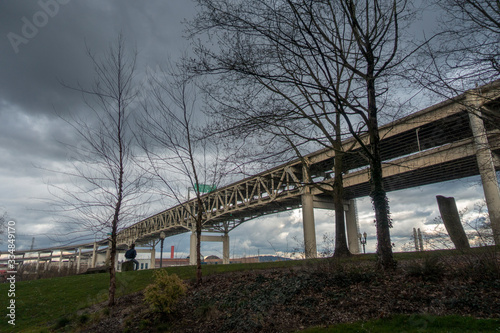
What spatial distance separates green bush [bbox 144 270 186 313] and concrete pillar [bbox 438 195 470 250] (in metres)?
7.07

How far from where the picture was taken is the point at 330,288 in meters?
6.70

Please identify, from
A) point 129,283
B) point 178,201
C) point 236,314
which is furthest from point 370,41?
point 129,283

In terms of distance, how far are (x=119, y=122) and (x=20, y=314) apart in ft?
24.4

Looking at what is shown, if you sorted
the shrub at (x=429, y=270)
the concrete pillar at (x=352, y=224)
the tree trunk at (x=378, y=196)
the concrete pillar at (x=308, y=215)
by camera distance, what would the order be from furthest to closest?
the concrete pillar at (x=352, y=224) → the concrete pillar at (x=308, y=215) → the tree trunk at (x=378, y=196) → the shrub at (x=429, y=270)

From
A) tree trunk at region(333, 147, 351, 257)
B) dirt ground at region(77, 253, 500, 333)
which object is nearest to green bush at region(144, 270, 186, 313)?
dirt ground at region(77, 253, 500, 333)

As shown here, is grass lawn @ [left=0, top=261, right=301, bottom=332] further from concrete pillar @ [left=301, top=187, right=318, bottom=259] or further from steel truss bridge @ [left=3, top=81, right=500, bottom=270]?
concrete pillar @ [left=301, top=187, right=318, bottom=259]

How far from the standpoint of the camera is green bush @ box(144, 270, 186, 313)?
7.38m

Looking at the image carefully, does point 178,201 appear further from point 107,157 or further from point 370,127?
point 370,127

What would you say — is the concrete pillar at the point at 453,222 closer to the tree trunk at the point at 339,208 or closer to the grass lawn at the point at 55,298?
the tree trunk at the point at 339,208

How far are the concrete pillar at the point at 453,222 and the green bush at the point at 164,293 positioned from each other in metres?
7.07

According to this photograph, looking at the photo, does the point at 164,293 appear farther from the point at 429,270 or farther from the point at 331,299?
the point at 429,270

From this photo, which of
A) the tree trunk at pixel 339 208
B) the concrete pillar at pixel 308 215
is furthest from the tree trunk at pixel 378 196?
the concrete pillar at pixel 308 215

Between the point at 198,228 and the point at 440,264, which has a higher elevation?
the point at 198,228

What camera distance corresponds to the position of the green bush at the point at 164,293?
7382 mm
